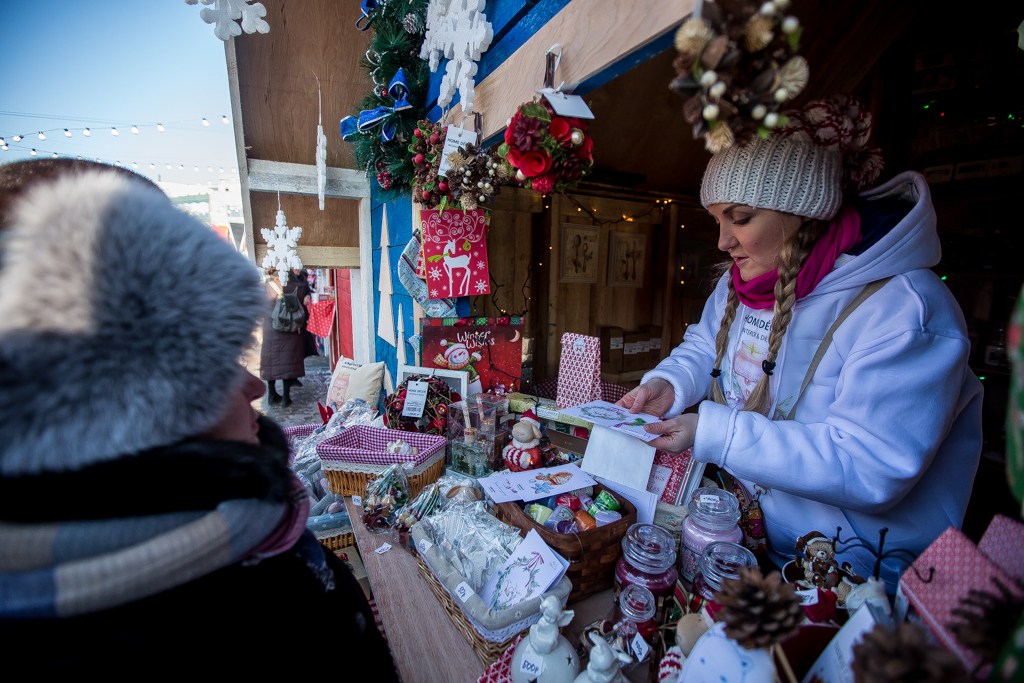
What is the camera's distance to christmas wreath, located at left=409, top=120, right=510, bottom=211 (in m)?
1.73

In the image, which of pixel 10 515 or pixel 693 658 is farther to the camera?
pixel 693 658

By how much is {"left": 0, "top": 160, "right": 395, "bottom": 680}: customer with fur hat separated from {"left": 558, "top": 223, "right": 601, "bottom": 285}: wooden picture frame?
264 centimetres

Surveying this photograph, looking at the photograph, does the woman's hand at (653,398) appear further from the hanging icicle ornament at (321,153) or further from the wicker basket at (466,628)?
the hanging icicle ornament at (321,153)

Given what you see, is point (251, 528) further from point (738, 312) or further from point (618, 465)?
point (738, 312)

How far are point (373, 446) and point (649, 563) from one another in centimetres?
153

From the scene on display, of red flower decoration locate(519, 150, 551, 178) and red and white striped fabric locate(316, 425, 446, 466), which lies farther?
red and white striped fabric locate(316, 425, 446, 466)

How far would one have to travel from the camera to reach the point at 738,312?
1.62 m

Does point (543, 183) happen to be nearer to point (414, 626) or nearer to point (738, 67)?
point (738, 67)

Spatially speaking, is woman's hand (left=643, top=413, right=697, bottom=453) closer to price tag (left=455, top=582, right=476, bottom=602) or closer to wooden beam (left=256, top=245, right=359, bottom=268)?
price tag (left=455, top=582, right=476, bottom=602)

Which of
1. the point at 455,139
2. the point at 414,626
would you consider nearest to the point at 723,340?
the point at 455,139

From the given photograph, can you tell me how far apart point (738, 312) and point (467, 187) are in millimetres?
1198

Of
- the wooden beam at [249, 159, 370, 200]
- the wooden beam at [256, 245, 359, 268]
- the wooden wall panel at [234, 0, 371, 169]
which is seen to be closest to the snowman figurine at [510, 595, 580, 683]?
the wooden beam at [249, 159, 370, 200]

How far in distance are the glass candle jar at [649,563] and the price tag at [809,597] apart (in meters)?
0.33

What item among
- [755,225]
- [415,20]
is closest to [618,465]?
[755,225]
